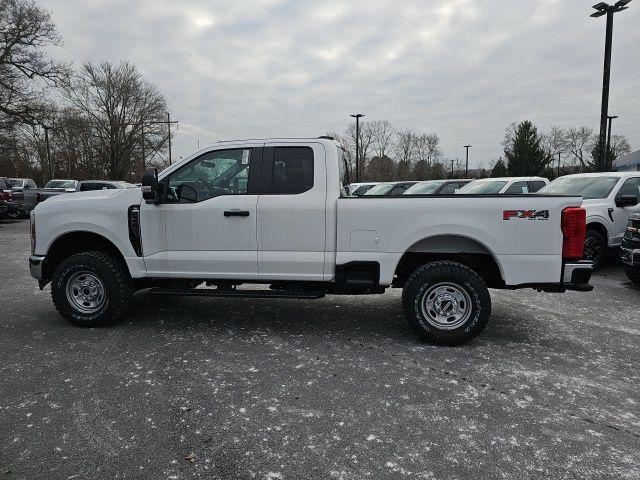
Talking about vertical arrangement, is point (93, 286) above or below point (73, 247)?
below

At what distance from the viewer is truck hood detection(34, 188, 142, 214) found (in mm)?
5029

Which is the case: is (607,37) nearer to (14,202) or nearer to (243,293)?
(243,293)

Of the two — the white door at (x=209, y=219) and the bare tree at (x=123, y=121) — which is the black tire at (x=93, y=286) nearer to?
the white door at (x=209, y=219)

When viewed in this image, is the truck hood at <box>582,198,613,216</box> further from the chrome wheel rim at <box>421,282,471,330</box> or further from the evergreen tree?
the evergreen tree

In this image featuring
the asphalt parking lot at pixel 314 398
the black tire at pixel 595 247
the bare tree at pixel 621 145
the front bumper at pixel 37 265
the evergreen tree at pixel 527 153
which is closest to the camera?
the asphalt parking lot at pixel 314 398

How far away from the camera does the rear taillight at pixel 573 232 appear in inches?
168

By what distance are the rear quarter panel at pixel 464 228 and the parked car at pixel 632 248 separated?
356cm

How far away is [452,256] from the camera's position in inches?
192

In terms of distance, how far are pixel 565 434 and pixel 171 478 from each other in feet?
8.23

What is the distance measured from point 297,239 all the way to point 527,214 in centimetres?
228

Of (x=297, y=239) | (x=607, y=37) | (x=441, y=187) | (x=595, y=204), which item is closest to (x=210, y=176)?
(x=297, y=239)

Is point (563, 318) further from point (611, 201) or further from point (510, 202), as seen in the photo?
point (611, 201)

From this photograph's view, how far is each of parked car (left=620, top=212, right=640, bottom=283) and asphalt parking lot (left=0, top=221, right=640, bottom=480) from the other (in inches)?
67.3

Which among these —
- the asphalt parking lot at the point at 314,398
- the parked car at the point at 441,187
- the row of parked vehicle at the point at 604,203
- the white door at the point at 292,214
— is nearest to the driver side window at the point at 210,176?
the white door at the point at 292,214
